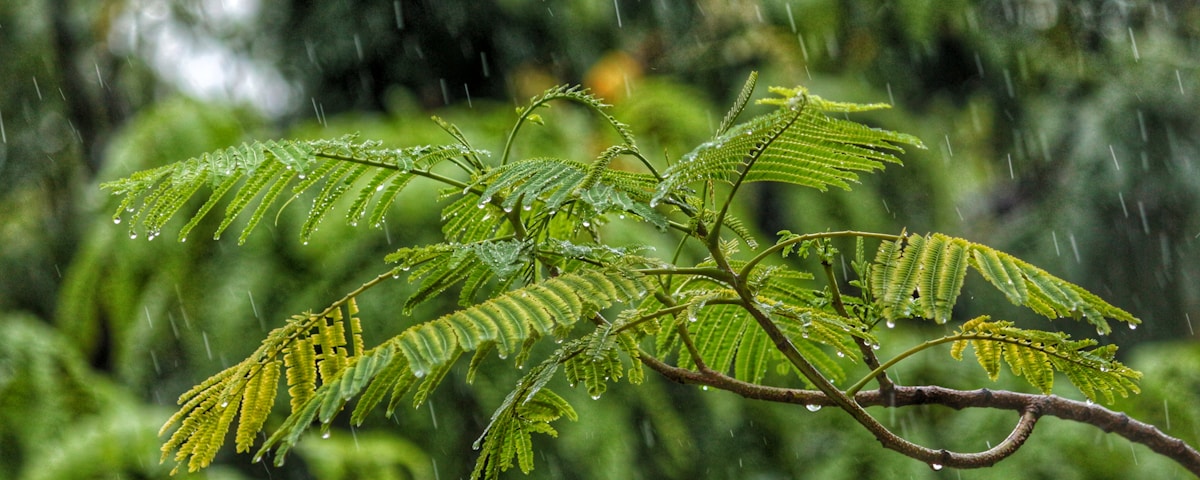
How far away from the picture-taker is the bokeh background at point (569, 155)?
2531 millimetres

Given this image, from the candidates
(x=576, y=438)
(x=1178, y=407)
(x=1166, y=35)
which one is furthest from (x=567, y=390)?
(x=1166, y=35)

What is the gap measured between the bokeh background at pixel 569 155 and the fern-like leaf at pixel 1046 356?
1.61m

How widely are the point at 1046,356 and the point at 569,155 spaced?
1.78 metres

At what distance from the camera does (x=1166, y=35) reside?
3574 millimetres

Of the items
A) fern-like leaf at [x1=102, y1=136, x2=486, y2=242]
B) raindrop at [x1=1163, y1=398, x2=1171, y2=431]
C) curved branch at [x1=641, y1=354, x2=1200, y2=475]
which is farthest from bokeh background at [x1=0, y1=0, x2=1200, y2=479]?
curved branch at [x1=641, y1=354, x2=1200, y2=475]

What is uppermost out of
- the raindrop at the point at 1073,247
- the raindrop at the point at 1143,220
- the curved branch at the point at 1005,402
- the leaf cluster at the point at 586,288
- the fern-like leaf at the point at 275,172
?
the fern-like leaf at the point at 275,172

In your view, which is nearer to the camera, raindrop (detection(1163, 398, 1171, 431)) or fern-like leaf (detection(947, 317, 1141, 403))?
fern-like leaf (detection(947, 317, 1141, 403))

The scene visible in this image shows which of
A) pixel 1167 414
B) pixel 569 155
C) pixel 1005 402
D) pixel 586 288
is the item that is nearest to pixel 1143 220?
pixel 1167 414

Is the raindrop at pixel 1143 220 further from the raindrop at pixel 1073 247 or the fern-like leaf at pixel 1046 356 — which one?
the fern-like leaf at pixel 1046 356

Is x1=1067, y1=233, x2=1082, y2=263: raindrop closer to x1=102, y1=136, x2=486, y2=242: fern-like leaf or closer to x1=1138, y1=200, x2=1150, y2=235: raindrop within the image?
x1=1138, y1=200, x2=1150, y2=235: raindrop

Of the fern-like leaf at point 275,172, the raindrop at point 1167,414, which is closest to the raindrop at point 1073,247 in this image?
the raindrop at point 1167,414

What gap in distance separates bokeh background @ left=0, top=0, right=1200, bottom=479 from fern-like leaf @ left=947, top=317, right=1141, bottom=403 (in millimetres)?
1611

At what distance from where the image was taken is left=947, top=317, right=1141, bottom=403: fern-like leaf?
97 centimetres

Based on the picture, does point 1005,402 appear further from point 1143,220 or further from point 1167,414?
point 1143,220
